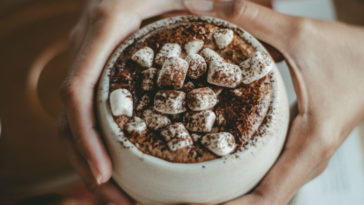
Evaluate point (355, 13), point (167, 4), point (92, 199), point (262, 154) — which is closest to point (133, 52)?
point (167, 4)

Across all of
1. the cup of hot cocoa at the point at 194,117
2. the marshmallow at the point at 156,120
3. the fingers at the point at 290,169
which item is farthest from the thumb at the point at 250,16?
the marshmallow at the point at 156,120

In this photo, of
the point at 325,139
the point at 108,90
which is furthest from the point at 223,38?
the point at 325,139

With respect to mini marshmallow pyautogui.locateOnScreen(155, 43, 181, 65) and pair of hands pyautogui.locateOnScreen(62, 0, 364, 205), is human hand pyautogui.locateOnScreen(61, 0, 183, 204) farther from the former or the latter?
mini marshmallow pyautogui.locateOnScreen(155, 43, 181, 65)

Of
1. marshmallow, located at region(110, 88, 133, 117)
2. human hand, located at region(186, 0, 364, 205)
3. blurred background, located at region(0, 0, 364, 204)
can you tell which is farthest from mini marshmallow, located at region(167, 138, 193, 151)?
blurred background, located at region(0, 0, 364, 204)

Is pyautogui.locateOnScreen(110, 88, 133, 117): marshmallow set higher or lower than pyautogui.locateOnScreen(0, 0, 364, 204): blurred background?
higher

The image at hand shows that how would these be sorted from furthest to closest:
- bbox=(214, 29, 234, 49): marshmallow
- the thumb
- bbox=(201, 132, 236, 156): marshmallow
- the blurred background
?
the blurred background
the thumb
bbox=(214, 29, 234, 49): marshmallow
bbox=(201, 132, 236, 156): marshmallow

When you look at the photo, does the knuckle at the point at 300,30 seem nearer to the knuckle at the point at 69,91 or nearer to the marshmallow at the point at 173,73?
the marshmallow at the point at 173,73

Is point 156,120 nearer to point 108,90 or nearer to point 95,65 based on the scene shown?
point 108,90
